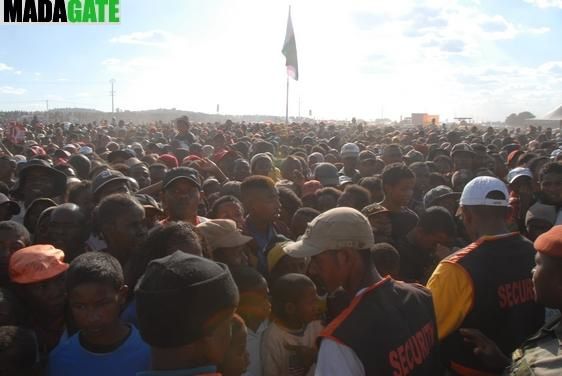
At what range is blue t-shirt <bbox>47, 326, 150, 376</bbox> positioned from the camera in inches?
91.5

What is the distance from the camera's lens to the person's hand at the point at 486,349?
2494 mm

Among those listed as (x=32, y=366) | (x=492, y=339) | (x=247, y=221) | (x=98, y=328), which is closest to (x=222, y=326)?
(x=98, y=328)

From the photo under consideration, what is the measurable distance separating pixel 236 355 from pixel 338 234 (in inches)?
30.5

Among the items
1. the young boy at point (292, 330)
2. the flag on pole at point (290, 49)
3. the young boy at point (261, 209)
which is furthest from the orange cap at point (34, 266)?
the flag on pole at point (290, 49)

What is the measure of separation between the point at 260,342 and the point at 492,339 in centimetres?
136

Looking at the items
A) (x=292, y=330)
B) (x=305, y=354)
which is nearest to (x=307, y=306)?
(x=292, y=330)

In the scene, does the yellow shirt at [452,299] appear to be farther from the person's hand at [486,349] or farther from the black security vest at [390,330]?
the black security vest at [390,330]

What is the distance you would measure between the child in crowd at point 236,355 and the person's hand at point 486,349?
1158 millimetres

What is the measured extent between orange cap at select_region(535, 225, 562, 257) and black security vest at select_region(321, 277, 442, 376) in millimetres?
598

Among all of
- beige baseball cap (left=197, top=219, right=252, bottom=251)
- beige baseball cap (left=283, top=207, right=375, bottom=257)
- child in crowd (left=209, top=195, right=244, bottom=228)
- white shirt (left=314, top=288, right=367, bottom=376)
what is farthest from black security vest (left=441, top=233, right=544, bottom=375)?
child in crowd (left=209, top=195, right=244, bottom=228)

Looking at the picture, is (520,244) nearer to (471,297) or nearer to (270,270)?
(471,297)

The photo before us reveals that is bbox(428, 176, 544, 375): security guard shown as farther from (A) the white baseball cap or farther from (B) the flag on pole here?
(B) the flag on pole

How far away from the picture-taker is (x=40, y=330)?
9.64 feet

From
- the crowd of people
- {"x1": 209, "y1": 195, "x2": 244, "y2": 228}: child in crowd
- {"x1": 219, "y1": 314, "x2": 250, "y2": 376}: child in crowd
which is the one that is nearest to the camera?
the crowd of people
